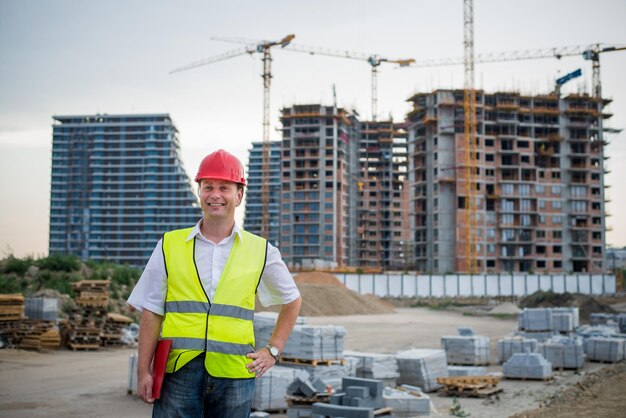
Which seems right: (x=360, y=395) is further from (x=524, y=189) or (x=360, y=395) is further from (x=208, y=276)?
(x=524, y=189)

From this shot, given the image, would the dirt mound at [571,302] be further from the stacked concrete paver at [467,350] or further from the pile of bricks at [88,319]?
the pile of bricks at [88,319]

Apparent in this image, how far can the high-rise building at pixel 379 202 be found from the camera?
346 ft

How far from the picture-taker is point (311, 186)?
8969 centimetres

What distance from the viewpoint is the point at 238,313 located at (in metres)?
3.05

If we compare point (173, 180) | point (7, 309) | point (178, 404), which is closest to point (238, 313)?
point (178, 404)

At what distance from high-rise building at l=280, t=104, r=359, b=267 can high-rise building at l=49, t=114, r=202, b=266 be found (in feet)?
49.9

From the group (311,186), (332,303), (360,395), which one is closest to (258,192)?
(311,186)

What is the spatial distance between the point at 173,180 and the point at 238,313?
9612 cm

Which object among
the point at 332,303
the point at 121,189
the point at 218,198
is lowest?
the point at 332,303

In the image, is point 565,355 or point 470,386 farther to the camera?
point 565,355

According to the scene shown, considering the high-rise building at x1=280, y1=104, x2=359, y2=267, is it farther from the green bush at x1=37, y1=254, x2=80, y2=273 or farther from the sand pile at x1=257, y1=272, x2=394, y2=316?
the green bush at x1=37, y1=254, x2=80, y2=273

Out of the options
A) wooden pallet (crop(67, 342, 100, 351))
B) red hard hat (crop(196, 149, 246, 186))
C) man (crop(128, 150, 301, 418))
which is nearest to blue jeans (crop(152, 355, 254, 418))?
man (crop(128, 150, 301, 418))

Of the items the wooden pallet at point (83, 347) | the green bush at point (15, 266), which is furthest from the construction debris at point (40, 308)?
the green bush at point (15, 266)

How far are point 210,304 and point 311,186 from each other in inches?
3414
